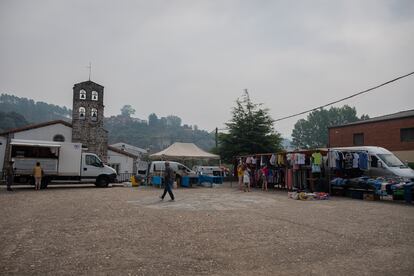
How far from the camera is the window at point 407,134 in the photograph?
80.9 ft

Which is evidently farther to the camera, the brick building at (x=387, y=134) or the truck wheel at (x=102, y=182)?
the brick building at (x=387, y=134)

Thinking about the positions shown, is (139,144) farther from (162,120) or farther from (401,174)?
(401,174)

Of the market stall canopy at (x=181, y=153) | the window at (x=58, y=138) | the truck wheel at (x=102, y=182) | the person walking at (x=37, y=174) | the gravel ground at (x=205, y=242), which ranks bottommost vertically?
the gravel ground at (x=205, y=242)

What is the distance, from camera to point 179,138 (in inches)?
3962

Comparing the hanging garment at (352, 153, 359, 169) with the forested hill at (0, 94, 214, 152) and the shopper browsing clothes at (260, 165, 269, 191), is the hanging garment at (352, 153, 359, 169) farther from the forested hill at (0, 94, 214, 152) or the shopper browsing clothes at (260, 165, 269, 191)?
the forested hill at (0, 94, 214, 152)

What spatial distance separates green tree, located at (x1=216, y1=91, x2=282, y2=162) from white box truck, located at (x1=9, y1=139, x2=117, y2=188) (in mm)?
10804

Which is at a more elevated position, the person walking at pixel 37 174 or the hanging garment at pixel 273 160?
the hanging garment at pixel 273 160

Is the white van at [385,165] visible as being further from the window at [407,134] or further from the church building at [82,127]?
the church building at [82,127]

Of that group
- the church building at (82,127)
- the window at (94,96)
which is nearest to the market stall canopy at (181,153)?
the church building at (82,127)

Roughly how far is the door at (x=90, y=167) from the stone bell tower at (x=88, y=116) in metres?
9.86

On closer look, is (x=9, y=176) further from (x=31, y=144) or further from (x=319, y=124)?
(x=319, y=124)

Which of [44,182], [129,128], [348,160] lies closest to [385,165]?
[348,160]

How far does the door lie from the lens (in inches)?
785

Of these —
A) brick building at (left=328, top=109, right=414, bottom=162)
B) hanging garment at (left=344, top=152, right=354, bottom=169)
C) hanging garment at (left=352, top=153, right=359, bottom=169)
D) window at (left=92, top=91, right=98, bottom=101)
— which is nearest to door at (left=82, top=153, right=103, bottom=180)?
window at (left=92, top=91, right=98, bottom=101)
